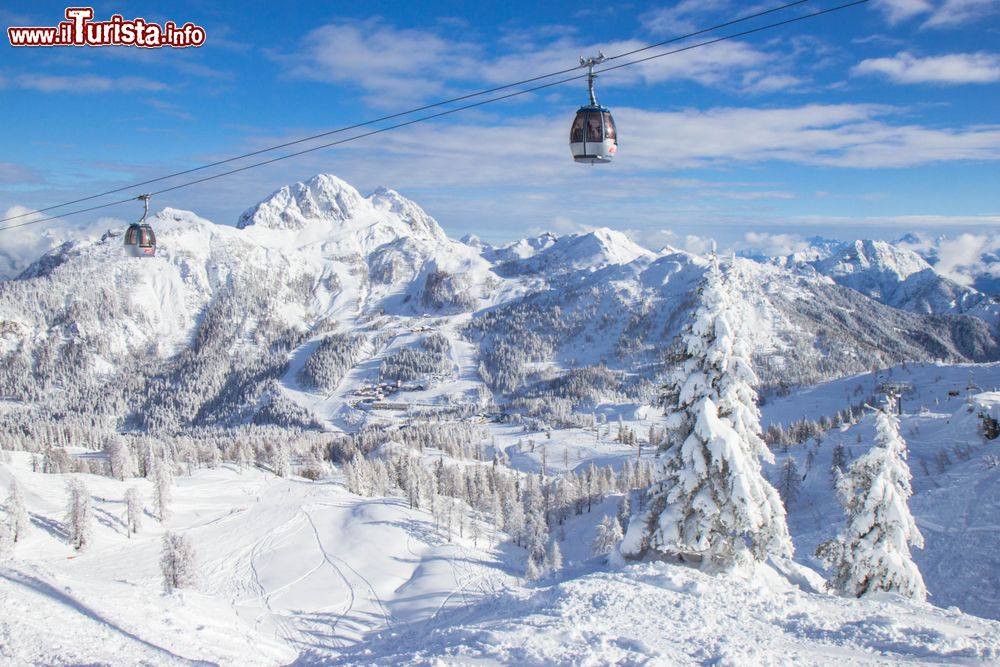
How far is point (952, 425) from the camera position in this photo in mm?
106188

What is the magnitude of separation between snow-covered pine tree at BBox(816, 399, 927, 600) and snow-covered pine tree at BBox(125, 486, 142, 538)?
89563 mm

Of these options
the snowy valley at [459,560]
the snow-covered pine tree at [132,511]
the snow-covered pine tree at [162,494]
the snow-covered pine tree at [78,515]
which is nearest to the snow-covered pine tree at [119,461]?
the snowy valley at [459,560]

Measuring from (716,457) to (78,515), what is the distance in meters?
83.6

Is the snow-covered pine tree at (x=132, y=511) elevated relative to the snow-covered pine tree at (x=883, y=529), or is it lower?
lower

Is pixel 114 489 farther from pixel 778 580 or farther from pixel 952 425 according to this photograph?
pixel 952 425

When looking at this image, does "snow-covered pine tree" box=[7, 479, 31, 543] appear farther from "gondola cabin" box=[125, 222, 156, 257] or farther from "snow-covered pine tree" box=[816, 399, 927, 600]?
"snow-covered pine tree" box=[816, 399, 927, 600]

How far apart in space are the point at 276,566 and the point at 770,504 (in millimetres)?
70613

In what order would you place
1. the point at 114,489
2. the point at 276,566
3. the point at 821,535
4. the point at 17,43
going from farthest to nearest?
the point at 114,489 → the point at 276,566 → the point at 821,535 → the point at 17,43

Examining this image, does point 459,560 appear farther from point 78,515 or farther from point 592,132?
point 592,132

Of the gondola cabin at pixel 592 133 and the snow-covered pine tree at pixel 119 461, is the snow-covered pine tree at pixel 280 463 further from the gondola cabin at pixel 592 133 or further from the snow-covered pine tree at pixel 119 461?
the gondola cabin at pixel 592 133

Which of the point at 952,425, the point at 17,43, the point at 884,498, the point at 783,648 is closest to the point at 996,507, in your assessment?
the point at 884,498

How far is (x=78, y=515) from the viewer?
7625 centimetres

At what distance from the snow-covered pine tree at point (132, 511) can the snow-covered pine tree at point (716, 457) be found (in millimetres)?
87360

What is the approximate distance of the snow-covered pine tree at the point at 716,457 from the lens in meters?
20.6
